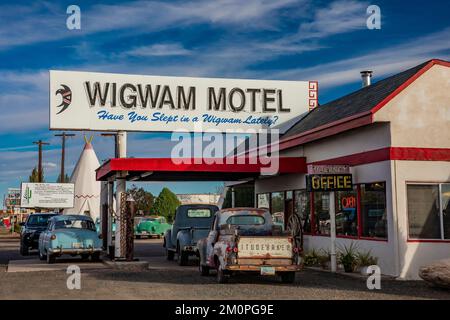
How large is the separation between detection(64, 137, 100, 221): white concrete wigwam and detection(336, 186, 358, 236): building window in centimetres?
3370

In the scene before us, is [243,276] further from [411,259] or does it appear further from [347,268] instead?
[411,259]

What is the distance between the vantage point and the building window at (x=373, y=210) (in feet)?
54.9

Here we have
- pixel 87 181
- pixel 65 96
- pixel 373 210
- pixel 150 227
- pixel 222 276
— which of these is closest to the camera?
pixel 222 276

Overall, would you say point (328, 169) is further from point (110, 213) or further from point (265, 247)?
point (110, 213)

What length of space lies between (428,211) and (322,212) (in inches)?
183

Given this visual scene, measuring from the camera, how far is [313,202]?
21094mm

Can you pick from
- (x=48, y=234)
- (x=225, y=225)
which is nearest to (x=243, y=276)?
(x=225, y=225)

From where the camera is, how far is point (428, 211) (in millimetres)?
16266

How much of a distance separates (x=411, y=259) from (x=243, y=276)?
14.5 ft

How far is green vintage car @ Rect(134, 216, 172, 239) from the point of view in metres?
43.7

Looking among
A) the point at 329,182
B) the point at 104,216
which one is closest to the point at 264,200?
the point at 104,216

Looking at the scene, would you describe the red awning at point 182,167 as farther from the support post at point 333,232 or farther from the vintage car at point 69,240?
the support post at point 333,232

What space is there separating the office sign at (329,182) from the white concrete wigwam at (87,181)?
35119mm
